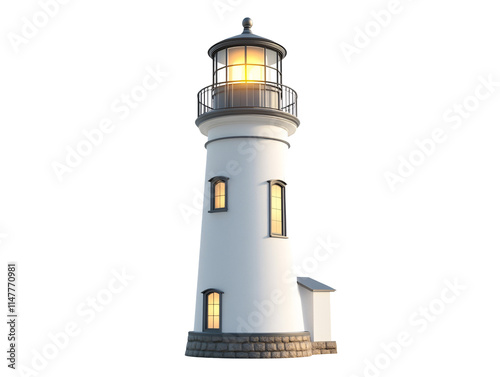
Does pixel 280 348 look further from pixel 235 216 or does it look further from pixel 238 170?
pixel 238 170

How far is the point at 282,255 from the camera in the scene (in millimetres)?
19578

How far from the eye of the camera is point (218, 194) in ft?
65.4

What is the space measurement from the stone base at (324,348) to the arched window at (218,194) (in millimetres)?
4763

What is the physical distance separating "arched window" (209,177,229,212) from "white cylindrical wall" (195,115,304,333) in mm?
130

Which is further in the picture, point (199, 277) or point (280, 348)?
point (199, 277)

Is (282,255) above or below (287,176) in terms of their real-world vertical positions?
below

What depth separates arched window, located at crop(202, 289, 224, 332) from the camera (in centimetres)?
1929

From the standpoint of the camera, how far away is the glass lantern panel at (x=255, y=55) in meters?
20.3

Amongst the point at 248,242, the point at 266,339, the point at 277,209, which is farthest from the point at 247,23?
the point at 266,339

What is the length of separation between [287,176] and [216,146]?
2229 mm

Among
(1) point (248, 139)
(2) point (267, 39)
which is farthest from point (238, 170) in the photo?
(2) point (267, 39)

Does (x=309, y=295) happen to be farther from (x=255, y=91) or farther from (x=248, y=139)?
(x=255, y=91)

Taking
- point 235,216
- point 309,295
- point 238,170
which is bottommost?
point 309,295

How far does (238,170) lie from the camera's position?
773 inches
